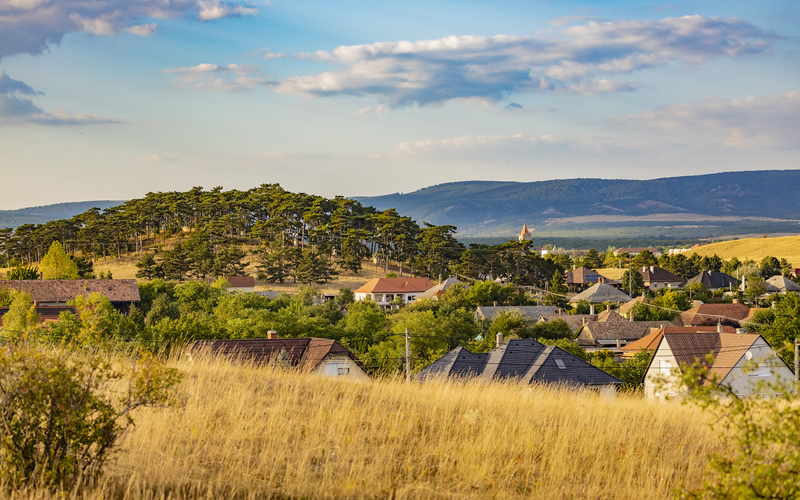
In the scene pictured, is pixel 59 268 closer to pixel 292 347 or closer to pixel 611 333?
pixel 292 347

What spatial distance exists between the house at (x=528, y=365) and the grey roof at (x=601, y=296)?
5218cm

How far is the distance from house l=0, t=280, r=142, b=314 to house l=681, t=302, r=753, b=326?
47.6 m

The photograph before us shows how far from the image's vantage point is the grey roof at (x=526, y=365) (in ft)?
92.9

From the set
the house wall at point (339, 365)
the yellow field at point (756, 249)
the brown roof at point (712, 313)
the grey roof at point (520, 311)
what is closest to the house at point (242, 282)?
the grey roof at point (520, 311)

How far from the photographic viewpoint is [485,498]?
5.84 m

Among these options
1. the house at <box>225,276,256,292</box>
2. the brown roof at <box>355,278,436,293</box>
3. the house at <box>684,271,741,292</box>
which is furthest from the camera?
the house at <box>684,271,741,292</box>

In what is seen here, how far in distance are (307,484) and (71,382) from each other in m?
2.01

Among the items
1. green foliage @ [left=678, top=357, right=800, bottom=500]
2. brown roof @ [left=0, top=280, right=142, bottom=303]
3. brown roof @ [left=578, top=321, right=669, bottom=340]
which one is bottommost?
brown roof @ [left=578, top=321, right=669, bottom=340]

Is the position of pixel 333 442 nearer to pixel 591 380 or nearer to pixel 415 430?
pixel 415 430

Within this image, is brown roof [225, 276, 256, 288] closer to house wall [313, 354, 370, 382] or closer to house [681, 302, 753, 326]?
house [681, 302, 753, 326]

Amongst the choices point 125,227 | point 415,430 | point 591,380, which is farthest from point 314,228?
point 415,430

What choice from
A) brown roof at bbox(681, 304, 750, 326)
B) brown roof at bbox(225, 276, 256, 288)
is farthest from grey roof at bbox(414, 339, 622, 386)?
brown roof at bbox(225, 276, 256, 288)

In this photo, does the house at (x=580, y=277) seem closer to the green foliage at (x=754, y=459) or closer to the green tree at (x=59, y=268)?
the green tree at (x=59, y=268)

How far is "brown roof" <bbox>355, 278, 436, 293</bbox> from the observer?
3250 inches
